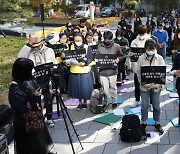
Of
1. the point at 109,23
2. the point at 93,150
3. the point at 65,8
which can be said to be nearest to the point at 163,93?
the point at 93,150

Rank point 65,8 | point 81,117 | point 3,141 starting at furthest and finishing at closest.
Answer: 1. point 65,8
2. point 81,117
3. point 3,141

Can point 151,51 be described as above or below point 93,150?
above

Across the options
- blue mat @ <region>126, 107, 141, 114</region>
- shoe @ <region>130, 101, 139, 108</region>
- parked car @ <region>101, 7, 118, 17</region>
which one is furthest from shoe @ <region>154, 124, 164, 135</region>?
parked car @ <region>101, 7, 118, 17</region>

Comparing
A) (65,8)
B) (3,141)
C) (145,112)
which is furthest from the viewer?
(65,8)

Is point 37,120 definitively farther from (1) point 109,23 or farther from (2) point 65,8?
(2) point 65,8

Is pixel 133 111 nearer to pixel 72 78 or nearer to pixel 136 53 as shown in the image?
pixel 136 53

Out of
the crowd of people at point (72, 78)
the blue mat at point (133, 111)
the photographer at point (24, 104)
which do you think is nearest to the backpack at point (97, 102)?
the crowd of people at point (72, 78)

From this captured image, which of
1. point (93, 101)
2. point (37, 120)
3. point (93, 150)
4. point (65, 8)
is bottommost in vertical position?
point (93, 150)

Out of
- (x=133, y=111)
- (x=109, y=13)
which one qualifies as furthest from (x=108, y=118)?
(x=109, y=13)

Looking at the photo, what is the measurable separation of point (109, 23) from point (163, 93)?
22469 millimetres

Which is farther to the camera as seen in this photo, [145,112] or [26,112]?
[145,112]

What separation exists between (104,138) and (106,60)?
5.90 feet

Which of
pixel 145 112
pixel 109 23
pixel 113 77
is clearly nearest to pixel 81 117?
pixel 113 77

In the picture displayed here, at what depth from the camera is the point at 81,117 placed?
283 inches
